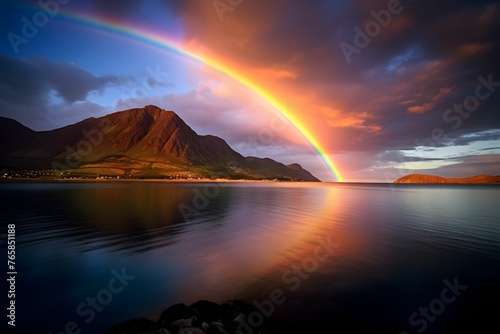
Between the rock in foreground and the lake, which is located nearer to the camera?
the rock in foreground

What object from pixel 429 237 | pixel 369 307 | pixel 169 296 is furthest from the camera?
pixel 429 237

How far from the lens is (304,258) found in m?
24.7

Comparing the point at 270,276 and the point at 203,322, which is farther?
the point at 270,276

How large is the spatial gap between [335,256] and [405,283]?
7216mm

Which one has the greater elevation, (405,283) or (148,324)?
(405,283)

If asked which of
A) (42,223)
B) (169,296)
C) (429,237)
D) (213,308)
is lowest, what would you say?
(42,223)

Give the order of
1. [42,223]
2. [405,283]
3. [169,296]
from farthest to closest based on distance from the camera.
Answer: [42,223]
[405,283]
[169,296]

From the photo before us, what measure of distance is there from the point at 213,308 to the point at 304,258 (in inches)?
546

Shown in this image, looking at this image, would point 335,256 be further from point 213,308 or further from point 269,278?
point 213,308

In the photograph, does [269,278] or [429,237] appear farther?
[429,237]

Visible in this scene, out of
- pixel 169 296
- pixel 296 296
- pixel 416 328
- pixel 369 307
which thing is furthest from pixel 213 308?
pixel 416 328

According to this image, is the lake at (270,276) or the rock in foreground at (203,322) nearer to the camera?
the rock in foreground at (203,322)

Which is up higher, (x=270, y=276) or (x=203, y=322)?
(x=203, y=322)

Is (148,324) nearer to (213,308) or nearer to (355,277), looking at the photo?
(213,308)
